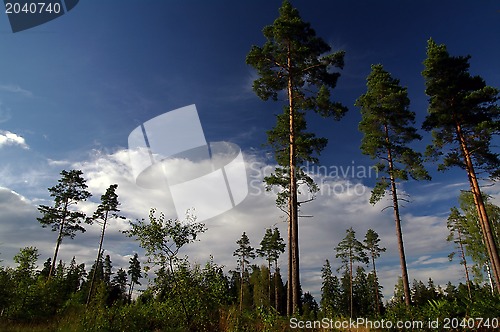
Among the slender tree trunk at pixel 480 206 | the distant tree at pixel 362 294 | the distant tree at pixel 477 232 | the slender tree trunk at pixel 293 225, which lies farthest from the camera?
the distant tree at pixel 362 294

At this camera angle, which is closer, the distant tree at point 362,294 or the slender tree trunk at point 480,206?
the slender tree trunk at point 480,206

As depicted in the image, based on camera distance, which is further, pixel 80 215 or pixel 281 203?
pixel 80 215

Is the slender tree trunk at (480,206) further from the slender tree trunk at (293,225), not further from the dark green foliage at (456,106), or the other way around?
the slender tree trunk at (293,225)

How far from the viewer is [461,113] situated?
16.4 m

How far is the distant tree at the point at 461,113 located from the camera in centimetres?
1558

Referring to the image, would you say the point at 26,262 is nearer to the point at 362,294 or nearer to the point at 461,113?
→ the point at 461,113

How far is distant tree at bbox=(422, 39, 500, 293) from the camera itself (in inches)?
613

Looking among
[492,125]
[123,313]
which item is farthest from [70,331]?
[492,125]

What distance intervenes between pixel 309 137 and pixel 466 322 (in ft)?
39.4

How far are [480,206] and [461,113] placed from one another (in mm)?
5136

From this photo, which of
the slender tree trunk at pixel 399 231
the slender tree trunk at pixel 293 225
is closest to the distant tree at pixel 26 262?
the slender tree trunk at pixel 293 225

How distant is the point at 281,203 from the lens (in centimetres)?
1991

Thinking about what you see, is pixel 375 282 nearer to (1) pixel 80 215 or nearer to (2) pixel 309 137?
(2) pixel 309 137

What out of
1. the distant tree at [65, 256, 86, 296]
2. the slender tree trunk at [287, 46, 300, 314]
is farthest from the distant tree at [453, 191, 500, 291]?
the distant tree at [65, 256, 86, 296]
